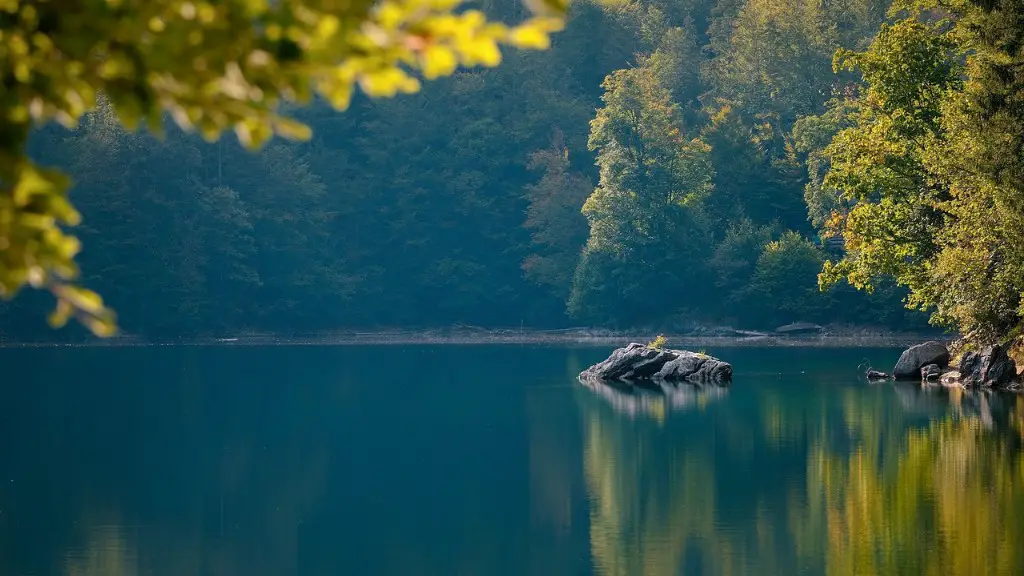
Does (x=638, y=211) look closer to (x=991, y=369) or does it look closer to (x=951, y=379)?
(x=951, y=379)

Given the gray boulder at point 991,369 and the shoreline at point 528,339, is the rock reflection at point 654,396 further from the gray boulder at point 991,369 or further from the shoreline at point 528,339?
the shoreline at point 528,339

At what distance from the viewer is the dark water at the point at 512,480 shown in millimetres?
14805

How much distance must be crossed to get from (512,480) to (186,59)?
17.5 meters

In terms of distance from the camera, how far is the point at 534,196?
238 ft

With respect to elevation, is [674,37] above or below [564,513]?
above

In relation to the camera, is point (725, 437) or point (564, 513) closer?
point (564, 513)

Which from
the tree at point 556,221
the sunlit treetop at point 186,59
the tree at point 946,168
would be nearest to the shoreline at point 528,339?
the tree at point 556,221

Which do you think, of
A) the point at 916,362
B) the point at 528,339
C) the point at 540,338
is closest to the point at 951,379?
the point at 916,362

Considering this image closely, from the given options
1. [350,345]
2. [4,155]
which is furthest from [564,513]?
[350,345]

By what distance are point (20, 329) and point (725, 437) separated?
45781 millimetres

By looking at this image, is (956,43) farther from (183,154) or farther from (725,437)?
(183,154)

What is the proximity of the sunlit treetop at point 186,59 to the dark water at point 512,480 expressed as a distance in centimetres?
1036

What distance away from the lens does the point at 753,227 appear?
6531 centimetres

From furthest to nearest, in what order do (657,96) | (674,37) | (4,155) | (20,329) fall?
(674,37)
(657,96)
(20,329)
(4,155)
